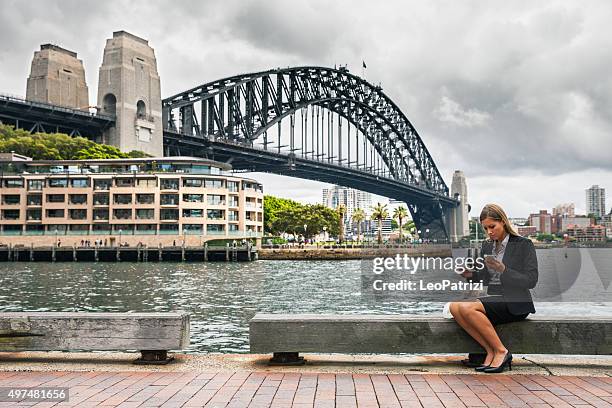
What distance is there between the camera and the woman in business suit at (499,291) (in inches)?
269

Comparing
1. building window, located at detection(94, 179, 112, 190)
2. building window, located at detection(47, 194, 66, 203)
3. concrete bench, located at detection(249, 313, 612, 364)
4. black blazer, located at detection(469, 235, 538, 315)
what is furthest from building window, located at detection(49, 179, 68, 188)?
black blazer, located at detection(469, 235, 538, 315)

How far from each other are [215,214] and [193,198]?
3512 mm

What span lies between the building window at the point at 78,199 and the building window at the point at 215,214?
16.8m

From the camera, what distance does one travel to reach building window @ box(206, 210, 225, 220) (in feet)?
271

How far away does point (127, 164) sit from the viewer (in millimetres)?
83188

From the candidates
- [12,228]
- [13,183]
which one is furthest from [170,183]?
[12,228]

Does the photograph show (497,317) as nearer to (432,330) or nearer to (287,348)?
(432,330)

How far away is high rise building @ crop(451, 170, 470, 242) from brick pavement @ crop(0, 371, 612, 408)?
16073 cm

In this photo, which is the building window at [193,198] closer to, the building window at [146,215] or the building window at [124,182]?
the building window at [146,215]

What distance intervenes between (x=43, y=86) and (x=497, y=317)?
3851 inches

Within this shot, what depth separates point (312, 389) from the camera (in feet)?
20.4

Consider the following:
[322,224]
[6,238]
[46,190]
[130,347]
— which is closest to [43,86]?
[46,190]

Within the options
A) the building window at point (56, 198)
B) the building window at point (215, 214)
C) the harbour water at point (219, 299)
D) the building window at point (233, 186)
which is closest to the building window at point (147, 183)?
the building window at point (215, 214)

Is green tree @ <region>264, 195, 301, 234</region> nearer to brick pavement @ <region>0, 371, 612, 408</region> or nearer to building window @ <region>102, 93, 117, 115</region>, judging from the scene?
building window @ <region>102, 93, 117, 115</region>
